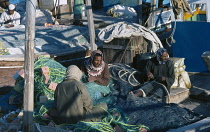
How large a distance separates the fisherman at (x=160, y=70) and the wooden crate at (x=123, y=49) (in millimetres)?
1332

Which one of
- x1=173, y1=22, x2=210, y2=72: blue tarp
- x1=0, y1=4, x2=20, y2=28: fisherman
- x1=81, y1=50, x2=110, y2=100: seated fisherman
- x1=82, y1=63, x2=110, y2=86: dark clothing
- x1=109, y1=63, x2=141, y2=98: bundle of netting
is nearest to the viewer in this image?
x1=81, y1=50, x2=110, y2=100: seated fisherman

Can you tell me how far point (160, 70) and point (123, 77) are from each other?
1.00 m

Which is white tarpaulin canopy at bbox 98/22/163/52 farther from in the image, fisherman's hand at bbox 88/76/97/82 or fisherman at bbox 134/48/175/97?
fisherman's hand at bbox 88/76/97/82

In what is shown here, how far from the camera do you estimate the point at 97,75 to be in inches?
372

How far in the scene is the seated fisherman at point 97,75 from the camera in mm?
9172

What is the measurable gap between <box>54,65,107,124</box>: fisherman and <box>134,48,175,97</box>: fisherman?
8.24 feet

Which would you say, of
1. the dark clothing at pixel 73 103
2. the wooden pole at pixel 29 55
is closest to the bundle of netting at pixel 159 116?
the dark clothing at pixel 73 103

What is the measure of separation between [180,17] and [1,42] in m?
5.26

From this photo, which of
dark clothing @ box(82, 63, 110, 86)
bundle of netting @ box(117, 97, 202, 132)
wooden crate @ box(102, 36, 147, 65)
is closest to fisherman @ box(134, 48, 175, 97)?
dark clothing @ box(82, 63, 110, 86)

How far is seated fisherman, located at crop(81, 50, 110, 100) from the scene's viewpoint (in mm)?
9172

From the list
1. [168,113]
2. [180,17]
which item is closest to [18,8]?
[180,17]

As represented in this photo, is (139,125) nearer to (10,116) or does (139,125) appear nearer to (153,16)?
(10,116)

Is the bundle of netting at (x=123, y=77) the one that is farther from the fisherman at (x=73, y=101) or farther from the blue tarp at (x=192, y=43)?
the fisherman at (x=73, y=101)

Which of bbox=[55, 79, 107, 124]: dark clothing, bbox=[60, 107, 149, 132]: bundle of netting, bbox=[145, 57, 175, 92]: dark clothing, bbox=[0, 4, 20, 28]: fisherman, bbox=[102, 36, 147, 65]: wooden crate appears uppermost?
bbox=[0, 4, 20, 28]: fisherman
